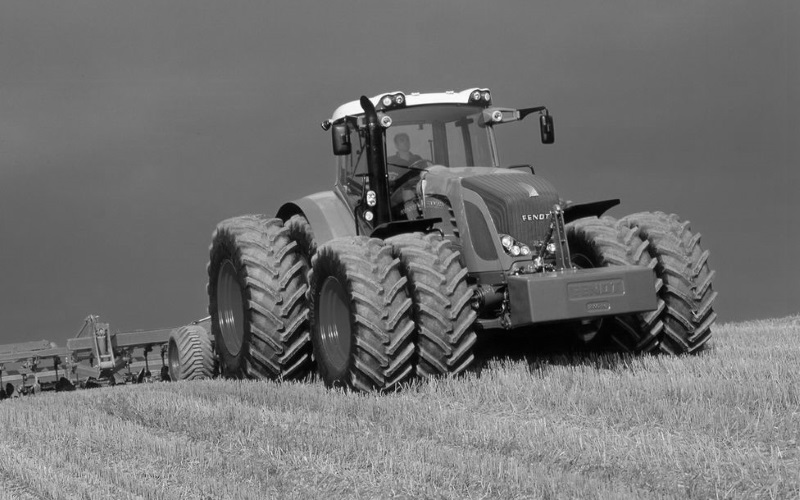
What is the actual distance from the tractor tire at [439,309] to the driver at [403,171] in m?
1.58

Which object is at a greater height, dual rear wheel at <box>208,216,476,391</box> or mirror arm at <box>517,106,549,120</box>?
mirror arm at <box>517,106,549,120</box>

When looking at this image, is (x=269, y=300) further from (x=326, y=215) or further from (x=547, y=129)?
(x=547, y=129)

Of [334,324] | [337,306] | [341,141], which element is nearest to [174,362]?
[334,324]

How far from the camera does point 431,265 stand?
9094 millimetres

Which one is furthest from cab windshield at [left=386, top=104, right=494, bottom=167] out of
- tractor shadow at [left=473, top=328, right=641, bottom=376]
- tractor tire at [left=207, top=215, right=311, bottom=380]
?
tractor shadow at [left=473, top=328, right=641, bottom=376]

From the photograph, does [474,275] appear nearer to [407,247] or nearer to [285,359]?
[407,247]

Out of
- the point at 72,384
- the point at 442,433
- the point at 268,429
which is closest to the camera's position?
the point at 442,433

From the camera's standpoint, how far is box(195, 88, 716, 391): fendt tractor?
9039 millimetres

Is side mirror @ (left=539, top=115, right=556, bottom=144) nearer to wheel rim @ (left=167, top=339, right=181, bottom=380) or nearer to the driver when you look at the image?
the driver

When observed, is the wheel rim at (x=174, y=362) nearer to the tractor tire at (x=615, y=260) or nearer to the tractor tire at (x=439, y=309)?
the tractor tire at (x=439, y=309)

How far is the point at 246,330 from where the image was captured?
11125 mm

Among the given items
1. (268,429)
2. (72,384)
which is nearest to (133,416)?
(268,429)

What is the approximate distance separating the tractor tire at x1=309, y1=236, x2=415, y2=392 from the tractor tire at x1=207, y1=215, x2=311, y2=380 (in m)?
1.32

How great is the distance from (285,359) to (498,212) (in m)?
2.76
